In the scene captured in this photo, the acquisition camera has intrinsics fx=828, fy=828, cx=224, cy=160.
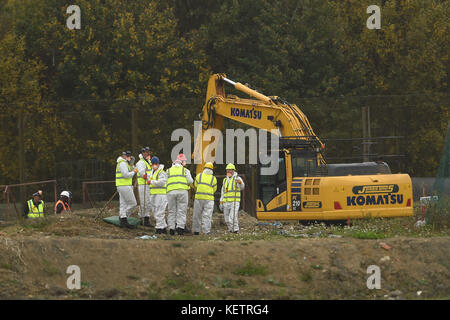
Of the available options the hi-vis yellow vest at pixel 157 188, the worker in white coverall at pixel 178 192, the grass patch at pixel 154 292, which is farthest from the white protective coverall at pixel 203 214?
the grass patch at pixel 154 292

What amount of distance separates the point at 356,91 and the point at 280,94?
137 inches

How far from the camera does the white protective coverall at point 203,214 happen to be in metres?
20.3

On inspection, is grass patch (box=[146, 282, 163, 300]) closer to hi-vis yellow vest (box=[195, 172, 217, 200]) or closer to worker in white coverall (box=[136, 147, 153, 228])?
hi-vis yellow vest (box=[195, 172, 217, 200])

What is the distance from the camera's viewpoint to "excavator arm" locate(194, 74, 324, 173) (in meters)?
21.3

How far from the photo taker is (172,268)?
14328 millimetres

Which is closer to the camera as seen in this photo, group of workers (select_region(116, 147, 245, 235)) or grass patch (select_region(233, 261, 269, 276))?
grass patch (select_region(233, 261, 269, 276))

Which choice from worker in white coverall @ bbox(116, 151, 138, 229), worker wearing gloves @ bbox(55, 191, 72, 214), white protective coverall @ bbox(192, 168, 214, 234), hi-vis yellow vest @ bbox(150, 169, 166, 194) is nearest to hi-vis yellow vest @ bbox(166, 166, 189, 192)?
hi-vis yellow vest @ bbox(150, 169, 166, 194)

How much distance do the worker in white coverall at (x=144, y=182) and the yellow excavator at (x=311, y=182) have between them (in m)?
2.86

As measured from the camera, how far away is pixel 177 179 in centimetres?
1931

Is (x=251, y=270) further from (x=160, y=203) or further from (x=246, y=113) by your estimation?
(x=246, y=113)

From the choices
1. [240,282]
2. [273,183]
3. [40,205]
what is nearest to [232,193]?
[273,183]

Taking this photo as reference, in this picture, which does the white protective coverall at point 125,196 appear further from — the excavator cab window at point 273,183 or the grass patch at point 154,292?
the grass patch at point 154,292

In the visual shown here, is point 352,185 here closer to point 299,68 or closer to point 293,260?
point 293,260

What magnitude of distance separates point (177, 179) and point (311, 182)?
3.21 metres
